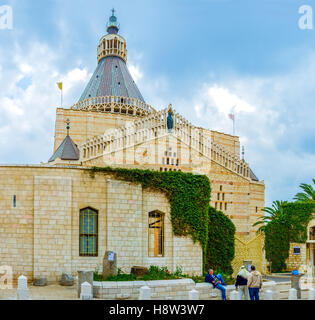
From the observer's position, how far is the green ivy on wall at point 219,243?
859 inches

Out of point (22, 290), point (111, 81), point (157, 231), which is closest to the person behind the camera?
point (22, 290)

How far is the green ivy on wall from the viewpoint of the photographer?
2181 cm

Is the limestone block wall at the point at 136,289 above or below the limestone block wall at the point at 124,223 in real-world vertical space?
below

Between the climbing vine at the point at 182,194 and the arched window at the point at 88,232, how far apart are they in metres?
2.06

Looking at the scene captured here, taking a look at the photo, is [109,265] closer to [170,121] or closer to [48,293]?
[48,293]

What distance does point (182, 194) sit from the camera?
1909 centimetres

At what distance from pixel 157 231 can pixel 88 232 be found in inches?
135

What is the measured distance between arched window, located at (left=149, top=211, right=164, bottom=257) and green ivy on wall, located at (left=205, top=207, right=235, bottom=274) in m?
4.02

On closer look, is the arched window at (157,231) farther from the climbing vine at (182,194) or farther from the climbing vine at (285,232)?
the climbing vine at (285,232)

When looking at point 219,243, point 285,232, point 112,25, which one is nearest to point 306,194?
point 285,232

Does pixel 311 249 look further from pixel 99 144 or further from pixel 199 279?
pixel 99 144
